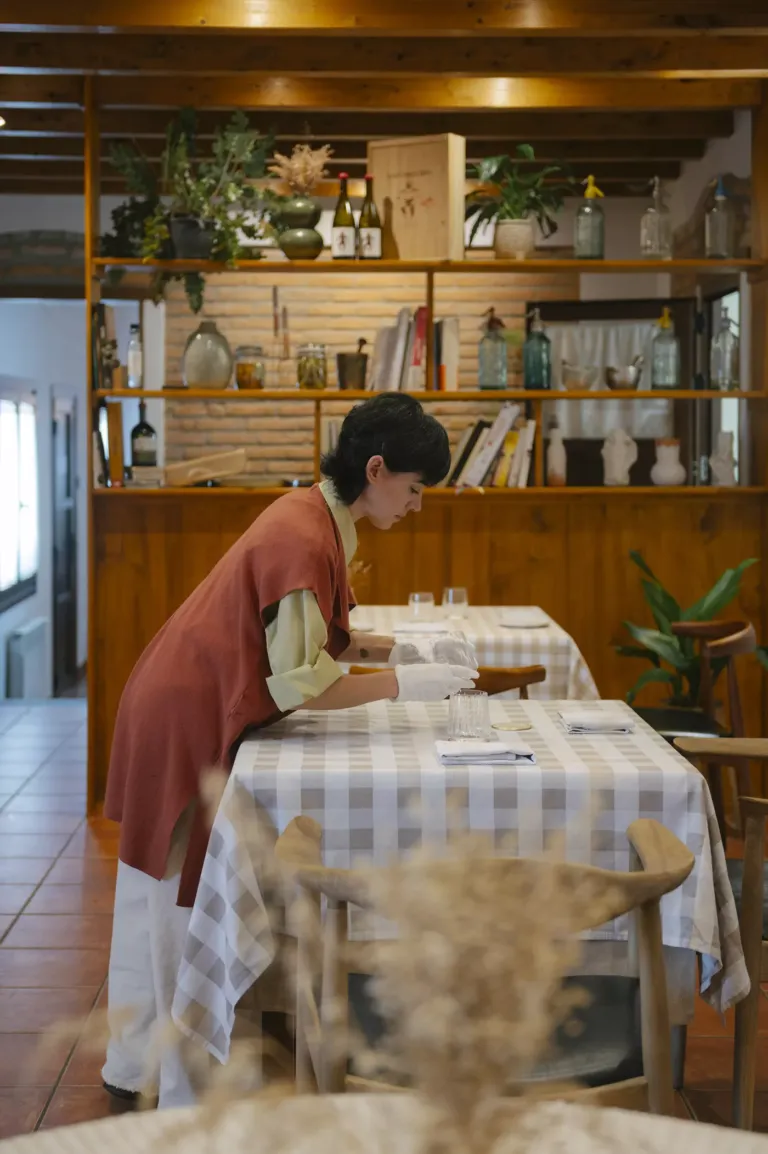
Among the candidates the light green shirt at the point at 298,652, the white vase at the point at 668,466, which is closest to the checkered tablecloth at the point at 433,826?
the light green shirt at the point at 298,652

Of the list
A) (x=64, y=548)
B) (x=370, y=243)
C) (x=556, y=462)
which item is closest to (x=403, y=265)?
(x=370, y=243)

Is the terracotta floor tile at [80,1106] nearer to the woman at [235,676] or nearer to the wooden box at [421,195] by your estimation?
the woman at [235,676]

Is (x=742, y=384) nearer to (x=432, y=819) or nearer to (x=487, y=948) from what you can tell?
(x=432, y=819)

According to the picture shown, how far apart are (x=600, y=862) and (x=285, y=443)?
5609mm

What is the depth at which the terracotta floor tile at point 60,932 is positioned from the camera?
380 centimetres

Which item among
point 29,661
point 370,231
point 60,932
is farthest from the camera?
point 29,661

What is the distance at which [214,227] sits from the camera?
5258 mm

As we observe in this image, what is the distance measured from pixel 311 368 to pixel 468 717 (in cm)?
307

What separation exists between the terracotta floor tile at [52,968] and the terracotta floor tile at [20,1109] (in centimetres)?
64

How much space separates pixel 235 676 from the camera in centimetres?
248

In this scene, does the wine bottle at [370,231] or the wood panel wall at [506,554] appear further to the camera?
the wood panel wall at [506,554]

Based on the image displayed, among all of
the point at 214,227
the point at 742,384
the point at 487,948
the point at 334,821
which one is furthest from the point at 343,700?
the point at 742,384

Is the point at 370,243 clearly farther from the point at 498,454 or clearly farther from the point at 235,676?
the point at 235,676

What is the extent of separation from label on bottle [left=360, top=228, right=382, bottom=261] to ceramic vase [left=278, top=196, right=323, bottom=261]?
173mm
